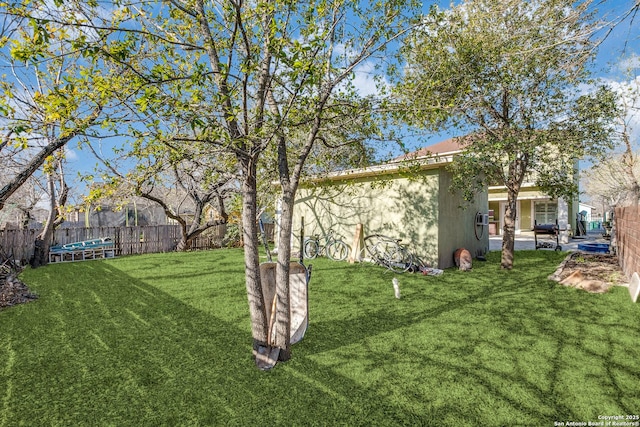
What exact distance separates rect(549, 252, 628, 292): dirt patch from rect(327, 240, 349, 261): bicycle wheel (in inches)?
223

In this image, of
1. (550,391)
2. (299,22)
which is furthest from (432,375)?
(299,22)

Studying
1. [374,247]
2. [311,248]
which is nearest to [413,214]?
[374,247]

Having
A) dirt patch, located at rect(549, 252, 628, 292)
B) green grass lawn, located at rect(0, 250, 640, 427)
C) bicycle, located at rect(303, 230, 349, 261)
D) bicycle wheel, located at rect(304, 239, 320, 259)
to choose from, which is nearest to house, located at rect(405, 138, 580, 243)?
dirt patch, located at rect(549, 252, 628, 292)

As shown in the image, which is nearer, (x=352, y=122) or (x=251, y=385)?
(x=251, y=385)

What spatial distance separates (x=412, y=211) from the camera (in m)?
9.19

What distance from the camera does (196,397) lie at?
281cm

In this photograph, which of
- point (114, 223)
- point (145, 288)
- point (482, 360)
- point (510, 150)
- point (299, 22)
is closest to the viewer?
point (482, 360)

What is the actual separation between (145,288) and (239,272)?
2.44 meters

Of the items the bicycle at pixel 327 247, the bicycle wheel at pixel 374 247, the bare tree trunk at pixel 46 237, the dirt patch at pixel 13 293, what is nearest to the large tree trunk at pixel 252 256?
the dirt patch at pixel 13 293

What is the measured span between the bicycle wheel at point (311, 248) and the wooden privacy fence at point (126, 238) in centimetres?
669

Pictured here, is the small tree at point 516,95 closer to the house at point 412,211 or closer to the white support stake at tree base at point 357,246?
the house at point 412,211

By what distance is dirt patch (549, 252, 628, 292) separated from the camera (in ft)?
21.7

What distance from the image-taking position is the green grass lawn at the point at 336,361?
8.54 feet

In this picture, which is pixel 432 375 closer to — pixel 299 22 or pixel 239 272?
pixel 299 22
